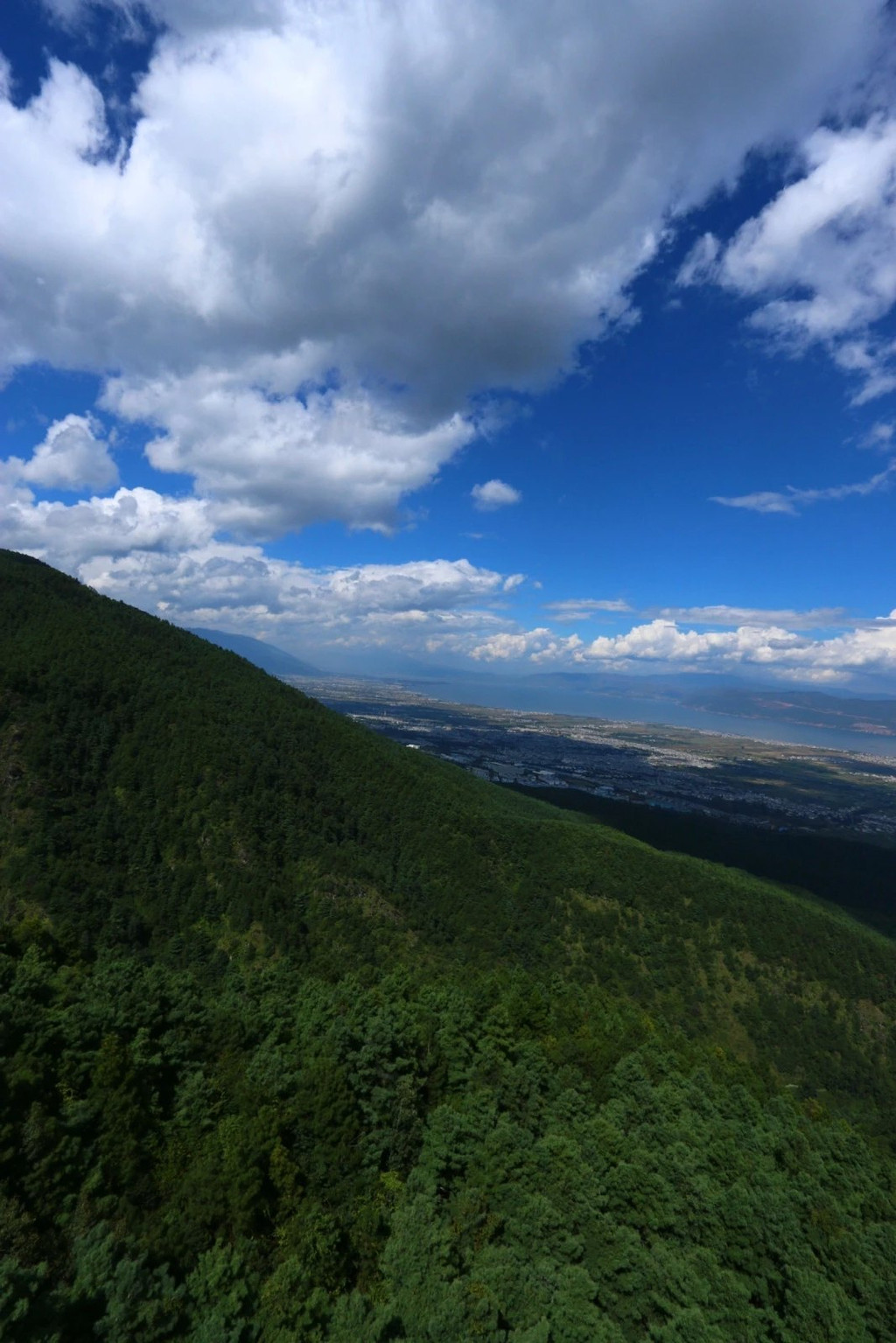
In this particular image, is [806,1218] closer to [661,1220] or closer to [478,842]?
[661,1220]

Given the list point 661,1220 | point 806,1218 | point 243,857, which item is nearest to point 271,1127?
point 661,1220

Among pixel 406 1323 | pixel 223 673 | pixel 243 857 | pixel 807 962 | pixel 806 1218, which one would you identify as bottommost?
pixel 807 962

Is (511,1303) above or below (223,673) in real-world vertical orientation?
below

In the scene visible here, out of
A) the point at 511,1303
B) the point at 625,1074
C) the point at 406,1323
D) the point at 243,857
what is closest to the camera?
the point at 406,1323

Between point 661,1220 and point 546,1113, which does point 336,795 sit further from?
point 661,1220

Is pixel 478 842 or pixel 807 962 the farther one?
pixel 478 842

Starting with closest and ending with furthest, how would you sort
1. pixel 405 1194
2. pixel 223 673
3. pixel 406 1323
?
pixel 406 1323, pixel 405 1194, pixel 223 673
